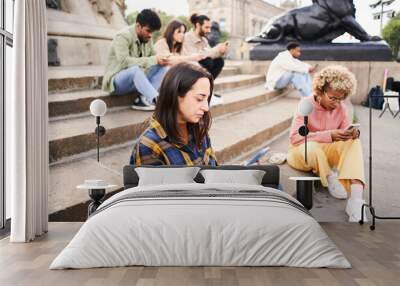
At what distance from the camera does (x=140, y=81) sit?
548 centimetres

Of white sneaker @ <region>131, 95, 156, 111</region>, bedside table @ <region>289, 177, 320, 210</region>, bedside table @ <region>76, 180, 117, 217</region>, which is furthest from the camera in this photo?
white sneaker @ <region>131, 95, 156, 111</region>

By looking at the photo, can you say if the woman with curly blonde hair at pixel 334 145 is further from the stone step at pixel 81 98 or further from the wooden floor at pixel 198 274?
the wooden floor at pixel 198 274

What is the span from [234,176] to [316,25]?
178cm

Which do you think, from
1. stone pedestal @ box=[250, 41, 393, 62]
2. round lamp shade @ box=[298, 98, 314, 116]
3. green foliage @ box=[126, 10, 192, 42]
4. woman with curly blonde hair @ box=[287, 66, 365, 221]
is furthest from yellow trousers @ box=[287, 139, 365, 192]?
green foliage @ box=[126, 10, 192, 42]

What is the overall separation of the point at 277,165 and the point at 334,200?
2.00 feet

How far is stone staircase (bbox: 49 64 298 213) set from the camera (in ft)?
17.3

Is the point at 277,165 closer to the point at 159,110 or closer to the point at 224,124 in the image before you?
the point at 224,124

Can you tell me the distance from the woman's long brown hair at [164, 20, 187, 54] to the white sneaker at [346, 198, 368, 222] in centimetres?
211

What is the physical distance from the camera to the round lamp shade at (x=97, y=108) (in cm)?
535

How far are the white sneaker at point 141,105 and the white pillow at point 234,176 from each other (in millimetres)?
875

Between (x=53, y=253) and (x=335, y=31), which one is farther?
(x=335, y=31)

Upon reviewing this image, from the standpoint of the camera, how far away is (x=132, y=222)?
354 centimetres

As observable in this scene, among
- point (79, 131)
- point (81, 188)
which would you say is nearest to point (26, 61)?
point (79, 131)

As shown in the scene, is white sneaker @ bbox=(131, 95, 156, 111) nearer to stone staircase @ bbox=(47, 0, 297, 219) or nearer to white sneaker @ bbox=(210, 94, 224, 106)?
stone staircase @ bbox=(47, 0, 297, 219)
